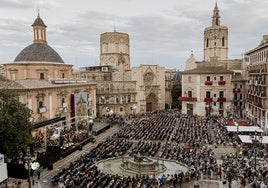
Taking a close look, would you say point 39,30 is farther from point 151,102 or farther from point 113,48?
point 151,102

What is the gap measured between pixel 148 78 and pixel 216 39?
2394cm

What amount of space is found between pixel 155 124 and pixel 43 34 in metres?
24.8

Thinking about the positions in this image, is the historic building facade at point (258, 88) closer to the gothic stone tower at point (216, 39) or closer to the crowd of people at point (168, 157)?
the crowd of people at point (168, 157)

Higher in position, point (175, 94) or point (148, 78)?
point (148, 78)

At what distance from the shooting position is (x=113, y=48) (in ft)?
238

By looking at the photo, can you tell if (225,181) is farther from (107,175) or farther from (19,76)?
(19,76)

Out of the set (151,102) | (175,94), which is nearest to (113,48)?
(151,102)

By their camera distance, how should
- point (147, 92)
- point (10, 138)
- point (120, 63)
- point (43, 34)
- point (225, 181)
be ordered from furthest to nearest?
point (120, 63) < point (147, 92) < point (43, 34) < point (10, 138) < point (225, 181)

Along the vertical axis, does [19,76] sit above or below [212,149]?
above

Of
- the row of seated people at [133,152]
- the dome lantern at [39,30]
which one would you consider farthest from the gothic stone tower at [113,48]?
the row of seated people at [133,152]

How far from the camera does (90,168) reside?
23609 millimetres

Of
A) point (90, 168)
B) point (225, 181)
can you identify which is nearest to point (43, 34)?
point (90, 168)

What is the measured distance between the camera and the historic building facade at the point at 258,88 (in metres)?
40.1

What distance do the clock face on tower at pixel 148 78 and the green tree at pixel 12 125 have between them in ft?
133
